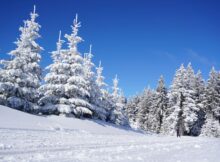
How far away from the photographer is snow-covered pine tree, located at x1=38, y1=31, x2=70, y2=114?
97.0 feet

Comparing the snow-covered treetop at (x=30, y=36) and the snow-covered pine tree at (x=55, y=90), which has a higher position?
the snow-covered treetop at (x=30, y=36)

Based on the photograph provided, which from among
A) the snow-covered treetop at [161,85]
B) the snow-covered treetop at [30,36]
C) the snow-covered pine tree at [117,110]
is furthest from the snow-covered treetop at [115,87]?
the snow-covered treetop at [30,36]

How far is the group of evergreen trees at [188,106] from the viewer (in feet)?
153

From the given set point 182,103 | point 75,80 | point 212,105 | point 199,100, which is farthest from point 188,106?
point 75,80

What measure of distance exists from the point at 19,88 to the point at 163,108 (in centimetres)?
3676

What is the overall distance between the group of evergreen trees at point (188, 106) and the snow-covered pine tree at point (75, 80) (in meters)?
20.4

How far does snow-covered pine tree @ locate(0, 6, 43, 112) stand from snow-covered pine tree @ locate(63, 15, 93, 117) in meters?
3.32

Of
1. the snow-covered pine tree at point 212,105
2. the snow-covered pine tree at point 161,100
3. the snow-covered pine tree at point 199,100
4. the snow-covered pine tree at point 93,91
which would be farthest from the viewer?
the snow-covered pine tree at point 161,100

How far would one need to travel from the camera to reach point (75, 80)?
99.6 ft

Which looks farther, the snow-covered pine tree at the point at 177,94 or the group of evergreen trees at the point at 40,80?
the snow-covered pine tree at the point at 177,94

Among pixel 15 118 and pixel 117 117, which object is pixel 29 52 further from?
pixel 117 117

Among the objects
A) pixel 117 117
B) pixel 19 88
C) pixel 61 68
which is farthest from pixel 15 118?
pixel 117 117

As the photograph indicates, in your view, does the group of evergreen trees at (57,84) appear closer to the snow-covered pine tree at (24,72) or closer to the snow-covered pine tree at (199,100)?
the snow-covered pine tree at (24,72)

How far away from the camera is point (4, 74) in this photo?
2702 cm
